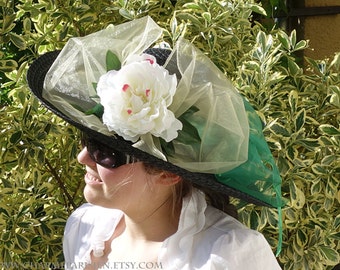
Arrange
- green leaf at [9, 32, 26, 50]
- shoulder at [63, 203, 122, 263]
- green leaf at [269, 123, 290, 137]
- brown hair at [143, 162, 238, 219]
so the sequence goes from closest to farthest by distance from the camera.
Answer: brown hair at [143, 162, 238, 219]
shoulder at [63, 203, 122, 263]
green leaf at [269, 123, 290, 137]
green leaf at [9, 32, 26, 50]

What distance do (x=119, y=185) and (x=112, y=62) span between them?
275 mm

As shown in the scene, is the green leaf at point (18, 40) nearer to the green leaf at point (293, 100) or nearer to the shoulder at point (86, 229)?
the shoulder at point (86, 229)

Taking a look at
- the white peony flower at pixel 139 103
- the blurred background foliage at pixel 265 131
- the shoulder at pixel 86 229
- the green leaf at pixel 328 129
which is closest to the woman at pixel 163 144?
the white peony flower at pixel 139 103

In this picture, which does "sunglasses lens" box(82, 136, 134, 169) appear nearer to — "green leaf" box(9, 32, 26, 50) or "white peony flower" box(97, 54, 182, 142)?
"white peony flower" box(97, 54, 182, 142)

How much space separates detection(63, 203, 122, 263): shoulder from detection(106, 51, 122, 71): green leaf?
45 cm

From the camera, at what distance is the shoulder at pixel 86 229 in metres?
1.99

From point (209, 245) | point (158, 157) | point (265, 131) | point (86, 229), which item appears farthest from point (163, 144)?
point (265, 131)

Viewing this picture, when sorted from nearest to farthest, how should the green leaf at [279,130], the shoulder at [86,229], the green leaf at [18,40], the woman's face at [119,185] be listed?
the woman's face at [119,185]
the shoulder at [86,229]
the green leaf at [279,130]
the green leaf at [18,40]

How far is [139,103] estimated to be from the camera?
5.37 feet

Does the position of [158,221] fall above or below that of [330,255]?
above

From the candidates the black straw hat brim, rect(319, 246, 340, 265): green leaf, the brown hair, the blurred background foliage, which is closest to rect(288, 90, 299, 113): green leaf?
the blurred background foliage

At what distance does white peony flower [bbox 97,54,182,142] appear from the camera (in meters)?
1.63

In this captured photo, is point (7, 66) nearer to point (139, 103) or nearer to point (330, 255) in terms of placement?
point (139, 103)

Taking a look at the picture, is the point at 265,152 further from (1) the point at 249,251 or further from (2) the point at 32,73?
(2) the point at 32,73
